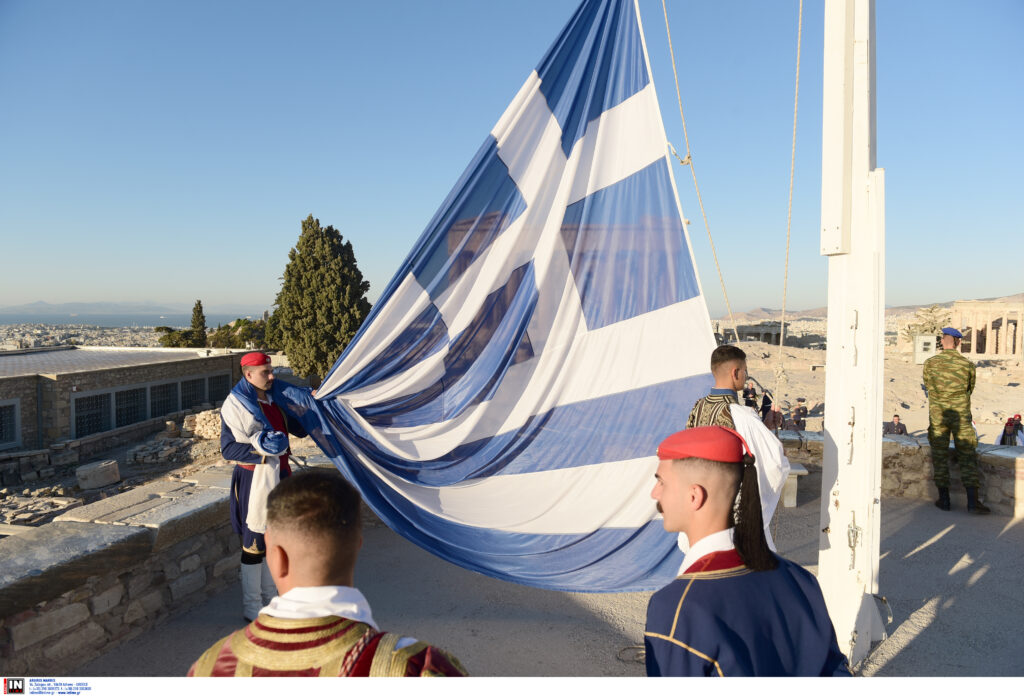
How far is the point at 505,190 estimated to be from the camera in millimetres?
3598

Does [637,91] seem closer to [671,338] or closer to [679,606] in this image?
[671,338]

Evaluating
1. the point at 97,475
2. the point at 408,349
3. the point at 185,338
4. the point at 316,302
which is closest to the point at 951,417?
the point at 408,349

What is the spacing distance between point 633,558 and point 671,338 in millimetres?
1287

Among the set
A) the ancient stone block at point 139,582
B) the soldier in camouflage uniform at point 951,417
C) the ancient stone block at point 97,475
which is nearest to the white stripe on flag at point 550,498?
the ancient stone block at point 139,582

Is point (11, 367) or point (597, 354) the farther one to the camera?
point (11, 367)

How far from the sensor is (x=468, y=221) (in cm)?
359

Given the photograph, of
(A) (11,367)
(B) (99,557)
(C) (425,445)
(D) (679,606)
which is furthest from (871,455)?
(A) (11,367)

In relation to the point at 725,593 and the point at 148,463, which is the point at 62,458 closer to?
the point at 148,463

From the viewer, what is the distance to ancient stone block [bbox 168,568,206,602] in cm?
351

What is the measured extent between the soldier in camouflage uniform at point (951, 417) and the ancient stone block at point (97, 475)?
18.1 meters

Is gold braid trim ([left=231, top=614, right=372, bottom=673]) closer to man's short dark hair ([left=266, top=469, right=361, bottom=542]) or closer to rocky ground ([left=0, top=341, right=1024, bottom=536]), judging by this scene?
man's short dark hair ([left=266, top=469, right=361, bottom=542])

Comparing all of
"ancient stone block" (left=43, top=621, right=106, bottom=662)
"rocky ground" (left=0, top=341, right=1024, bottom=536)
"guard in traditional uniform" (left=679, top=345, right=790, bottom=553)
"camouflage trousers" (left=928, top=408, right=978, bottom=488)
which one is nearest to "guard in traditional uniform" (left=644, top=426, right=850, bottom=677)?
"guard in traditional uniform" (left=679, top=345, right=790, bottom=553)

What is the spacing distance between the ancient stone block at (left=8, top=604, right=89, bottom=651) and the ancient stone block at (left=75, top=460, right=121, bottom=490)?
1540cm
